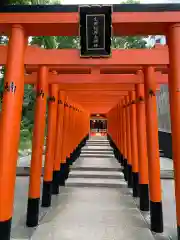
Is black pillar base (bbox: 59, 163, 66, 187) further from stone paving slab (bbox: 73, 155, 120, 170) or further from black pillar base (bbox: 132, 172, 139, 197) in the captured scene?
black pillar base (bbox: 132, 172, 139, 197)

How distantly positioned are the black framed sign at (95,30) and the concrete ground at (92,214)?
3.43 m

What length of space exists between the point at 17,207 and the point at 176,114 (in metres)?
4.69

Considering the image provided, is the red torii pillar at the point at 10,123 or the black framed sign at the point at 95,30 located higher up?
the black framed sign at the point at 95,30

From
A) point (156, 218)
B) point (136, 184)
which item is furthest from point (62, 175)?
point (156, 218)

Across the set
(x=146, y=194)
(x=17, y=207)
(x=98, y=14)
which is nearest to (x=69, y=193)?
(x=17, y=207)

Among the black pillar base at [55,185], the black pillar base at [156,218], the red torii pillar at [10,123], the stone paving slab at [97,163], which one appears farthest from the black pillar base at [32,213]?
the stone paving slab at [97,163]

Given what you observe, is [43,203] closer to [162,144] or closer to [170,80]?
[170,80]

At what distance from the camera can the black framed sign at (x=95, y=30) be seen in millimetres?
3033

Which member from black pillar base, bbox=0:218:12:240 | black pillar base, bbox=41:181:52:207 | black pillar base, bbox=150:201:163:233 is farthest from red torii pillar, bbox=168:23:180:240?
black pillar base, bbox=41:181:52:207

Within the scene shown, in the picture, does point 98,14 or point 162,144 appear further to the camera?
point 162,144

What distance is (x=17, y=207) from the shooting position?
5438 millimetres

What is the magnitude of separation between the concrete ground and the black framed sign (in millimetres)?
3430

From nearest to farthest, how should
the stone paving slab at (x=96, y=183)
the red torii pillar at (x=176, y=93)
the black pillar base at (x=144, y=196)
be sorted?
the red torii pillar at (x=176, y=93) < the black pillar base at (x=144, y=196) < the stone paving slab at (x=96, y=183)

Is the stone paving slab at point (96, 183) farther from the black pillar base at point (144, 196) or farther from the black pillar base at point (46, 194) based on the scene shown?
the black pillar base at point (144, 196)
